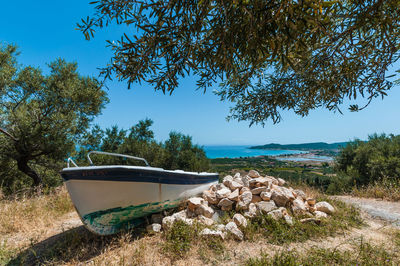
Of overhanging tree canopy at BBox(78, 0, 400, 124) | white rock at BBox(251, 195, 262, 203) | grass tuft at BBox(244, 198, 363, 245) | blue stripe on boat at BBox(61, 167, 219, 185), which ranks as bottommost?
grass tuft at BBox(244, 198, 363, 245)

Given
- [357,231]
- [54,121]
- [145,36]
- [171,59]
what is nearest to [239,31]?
[171,59]

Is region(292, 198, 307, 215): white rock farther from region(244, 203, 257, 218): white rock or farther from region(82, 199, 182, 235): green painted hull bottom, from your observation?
region(82, 199, 182, 235): green painted hull bottom

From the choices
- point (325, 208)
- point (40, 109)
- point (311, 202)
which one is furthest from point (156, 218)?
point (40, 109)

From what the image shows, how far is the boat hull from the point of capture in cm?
278

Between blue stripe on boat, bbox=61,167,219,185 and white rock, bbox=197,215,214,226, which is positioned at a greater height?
blue stripe on boat, bbox=61,167,219,185

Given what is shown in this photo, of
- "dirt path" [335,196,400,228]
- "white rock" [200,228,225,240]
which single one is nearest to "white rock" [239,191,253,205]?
"white rock" [200,228,225,240]

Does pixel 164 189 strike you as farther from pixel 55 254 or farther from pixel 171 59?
pixel 171 59

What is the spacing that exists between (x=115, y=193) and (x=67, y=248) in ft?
3.88

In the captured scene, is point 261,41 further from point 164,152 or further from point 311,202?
point 164,152

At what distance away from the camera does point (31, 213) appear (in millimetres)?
4113

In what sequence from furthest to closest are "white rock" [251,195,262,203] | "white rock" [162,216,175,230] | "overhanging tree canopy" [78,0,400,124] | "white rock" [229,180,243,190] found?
1. "white rock" [229,180,243,190]
2. "white rock" [251,195,262,203]
3. "white rock" [162,216,175,230]
4. "overhanging tree canopy" [78,0,400,124]

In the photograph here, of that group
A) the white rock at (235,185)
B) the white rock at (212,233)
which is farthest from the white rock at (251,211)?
the white rock at (212,233)

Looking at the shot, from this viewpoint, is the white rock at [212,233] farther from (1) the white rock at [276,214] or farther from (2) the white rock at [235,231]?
(1) the white rock at [276,214]

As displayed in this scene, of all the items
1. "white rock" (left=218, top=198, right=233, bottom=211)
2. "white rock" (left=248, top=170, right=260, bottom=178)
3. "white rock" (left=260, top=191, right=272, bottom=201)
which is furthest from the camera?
"white rock" (left=248, top=170, right=260, bottom=178)
